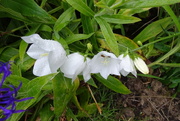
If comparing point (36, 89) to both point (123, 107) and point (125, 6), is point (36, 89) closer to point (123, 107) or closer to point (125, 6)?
point (125, 6)

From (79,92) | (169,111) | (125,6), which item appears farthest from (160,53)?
(125,6)

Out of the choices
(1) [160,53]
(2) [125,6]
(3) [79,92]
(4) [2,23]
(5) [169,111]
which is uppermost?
(2) [125,6]

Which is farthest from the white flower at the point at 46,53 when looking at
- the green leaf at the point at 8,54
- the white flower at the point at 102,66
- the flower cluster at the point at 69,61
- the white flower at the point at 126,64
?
the green leaf at the point at 8,54

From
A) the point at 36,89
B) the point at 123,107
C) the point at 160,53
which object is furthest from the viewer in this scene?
the point at 123,107

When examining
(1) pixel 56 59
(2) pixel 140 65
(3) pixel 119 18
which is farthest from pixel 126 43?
(1) pixel 56 59

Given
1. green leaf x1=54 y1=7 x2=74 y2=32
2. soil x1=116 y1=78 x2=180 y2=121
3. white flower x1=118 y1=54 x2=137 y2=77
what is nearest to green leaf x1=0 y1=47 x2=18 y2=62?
green leaf x1=54 y1=7 x2=74 y2=32

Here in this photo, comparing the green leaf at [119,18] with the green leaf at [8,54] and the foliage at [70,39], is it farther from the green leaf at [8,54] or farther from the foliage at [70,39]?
the green leaf at [8,54]
